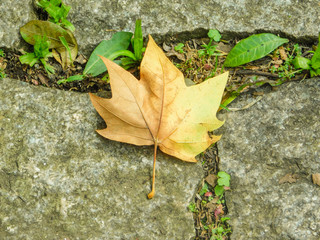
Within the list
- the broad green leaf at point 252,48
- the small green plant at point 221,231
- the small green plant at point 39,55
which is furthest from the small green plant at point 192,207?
the small green plant at point 39,55

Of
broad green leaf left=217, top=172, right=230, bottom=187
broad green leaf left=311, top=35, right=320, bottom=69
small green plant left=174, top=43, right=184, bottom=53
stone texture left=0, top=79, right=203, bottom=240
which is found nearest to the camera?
stone texture left=0, top=79, right=203, bottom=240

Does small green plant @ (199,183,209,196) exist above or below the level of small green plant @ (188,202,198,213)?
above

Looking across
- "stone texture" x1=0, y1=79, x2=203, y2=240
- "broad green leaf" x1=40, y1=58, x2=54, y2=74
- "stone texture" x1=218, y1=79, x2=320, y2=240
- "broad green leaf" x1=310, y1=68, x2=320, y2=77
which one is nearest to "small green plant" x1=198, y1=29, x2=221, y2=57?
"stone texture" x1=218, y1=79, x2=320, y2=240

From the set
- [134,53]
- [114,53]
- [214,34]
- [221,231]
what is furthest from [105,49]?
[221,231]

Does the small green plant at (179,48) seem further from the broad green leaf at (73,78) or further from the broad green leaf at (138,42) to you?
the broad green leaf at (73,78)

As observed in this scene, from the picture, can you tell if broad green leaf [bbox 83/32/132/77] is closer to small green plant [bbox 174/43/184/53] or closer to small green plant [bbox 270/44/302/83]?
small green plant [bbox 174/43/184/53]

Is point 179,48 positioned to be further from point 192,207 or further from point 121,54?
point 192,207
